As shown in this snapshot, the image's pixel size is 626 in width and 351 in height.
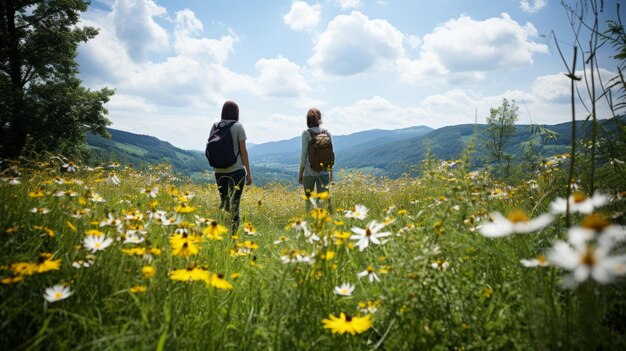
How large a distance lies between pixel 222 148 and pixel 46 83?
17.4 m

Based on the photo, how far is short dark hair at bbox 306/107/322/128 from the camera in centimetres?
581

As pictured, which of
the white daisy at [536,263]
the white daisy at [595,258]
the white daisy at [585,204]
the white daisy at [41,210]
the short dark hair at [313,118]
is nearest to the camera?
the white daisy at [595,258]

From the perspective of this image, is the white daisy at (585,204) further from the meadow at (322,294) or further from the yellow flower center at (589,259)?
the yellow flower center at (589,259)

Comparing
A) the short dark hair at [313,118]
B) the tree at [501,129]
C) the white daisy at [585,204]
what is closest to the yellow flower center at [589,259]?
the white daisy at [585,204]

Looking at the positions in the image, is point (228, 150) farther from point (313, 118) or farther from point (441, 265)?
point (441, 265)

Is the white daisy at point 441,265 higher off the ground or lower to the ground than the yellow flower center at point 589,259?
lower

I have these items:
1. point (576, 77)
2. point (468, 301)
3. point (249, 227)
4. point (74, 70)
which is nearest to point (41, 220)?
point (249, 227)

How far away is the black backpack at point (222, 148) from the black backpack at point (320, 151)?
142 centimetres

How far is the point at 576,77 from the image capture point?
1.38 meters

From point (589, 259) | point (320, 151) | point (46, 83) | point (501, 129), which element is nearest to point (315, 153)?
point (320, 151)

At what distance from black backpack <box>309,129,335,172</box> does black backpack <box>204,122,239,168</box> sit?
1.42 m

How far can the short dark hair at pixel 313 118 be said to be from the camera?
581cm

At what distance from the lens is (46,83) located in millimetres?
16266

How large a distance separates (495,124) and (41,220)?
138ft
